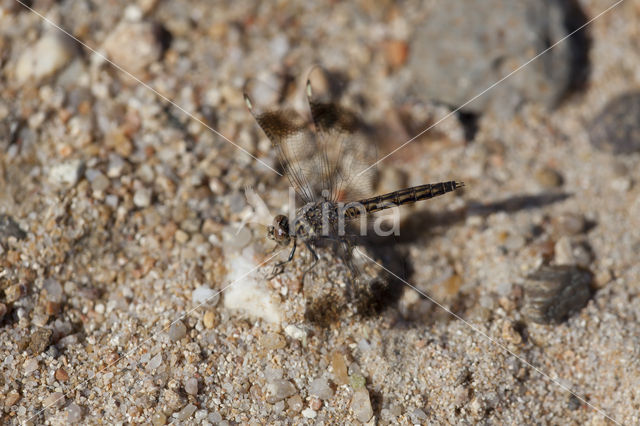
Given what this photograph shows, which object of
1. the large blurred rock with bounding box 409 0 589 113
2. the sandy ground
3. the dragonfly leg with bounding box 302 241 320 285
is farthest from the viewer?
the large blurred rock with bounding box 409 0 589 113

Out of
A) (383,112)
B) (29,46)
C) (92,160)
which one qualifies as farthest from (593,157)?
(29,46)

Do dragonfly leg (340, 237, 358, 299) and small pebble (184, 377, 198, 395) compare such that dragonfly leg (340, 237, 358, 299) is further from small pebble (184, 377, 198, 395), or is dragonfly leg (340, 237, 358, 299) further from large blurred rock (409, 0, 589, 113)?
large blurred rock (409, 0, 589, 113)

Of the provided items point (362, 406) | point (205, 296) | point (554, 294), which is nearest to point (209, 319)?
point (205, 296)

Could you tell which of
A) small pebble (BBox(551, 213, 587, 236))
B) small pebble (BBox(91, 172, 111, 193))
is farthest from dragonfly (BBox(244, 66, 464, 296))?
small pebble (BBox(91, 172, 111, 193))

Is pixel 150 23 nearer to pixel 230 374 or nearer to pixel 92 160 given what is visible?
pixel 92 160

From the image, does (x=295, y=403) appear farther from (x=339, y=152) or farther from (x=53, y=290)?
(x=339, y=152)

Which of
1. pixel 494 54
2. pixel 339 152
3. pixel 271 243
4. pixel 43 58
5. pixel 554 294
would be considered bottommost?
pixel 554 294
